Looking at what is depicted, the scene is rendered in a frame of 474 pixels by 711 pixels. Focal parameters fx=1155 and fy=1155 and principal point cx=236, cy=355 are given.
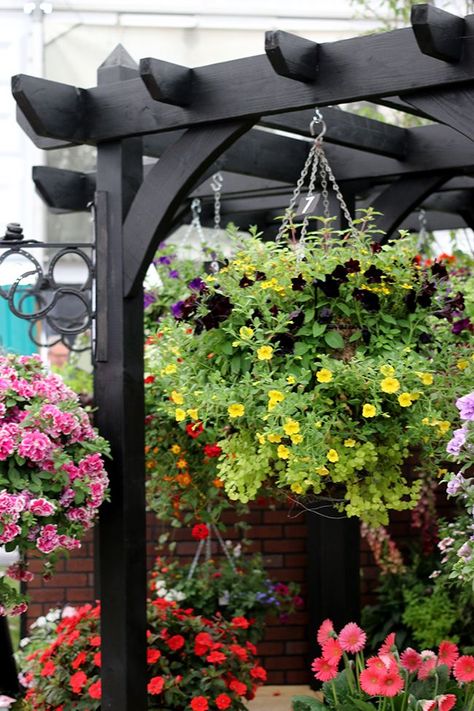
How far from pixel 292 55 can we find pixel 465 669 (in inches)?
67.4

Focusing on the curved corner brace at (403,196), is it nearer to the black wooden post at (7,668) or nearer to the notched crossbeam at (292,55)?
the notched crossbeam at (292,55)

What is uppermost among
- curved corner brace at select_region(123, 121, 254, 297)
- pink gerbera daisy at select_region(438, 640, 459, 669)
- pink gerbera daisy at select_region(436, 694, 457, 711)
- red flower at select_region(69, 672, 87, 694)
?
curved corner brace at select_region(123, 121, 254, 297)

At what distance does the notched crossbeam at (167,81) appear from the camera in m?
3.08

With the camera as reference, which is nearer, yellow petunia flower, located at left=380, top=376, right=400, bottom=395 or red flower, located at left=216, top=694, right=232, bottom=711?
yellow petunia flower, located at left=380, top=376, right=400, bottom=395

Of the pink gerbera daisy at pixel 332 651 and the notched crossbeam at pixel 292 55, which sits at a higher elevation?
the notched crossbeam at pixel 292 55

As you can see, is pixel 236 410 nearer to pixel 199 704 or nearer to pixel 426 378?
pixel 426 378

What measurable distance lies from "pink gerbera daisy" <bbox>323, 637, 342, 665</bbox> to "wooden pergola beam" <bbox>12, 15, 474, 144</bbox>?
1.50 meters

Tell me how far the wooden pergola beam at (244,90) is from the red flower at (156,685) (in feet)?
5.71

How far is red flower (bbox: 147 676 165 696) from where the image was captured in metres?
3.75

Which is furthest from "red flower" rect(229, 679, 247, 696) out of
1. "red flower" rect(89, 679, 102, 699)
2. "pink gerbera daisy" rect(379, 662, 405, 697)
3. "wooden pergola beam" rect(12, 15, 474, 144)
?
"wooden pergola beam" rect(12, 15, 474, 144)

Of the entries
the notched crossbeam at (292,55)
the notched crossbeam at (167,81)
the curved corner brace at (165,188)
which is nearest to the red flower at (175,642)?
the curved corner brace at (165,188)

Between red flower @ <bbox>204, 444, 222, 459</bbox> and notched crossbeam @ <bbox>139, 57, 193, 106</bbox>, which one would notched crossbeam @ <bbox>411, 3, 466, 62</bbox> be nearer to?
notched crossbeam @ <bbox>139, 57, 193, 106</bbox>

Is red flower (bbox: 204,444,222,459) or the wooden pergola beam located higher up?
the wooden pergola beam

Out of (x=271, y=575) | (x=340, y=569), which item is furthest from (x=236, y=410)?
(x=271, y=575)
